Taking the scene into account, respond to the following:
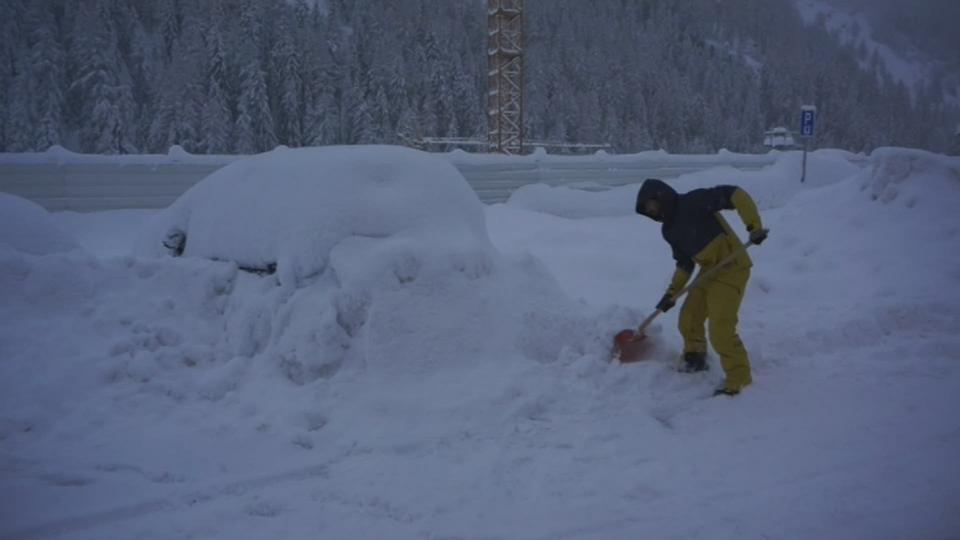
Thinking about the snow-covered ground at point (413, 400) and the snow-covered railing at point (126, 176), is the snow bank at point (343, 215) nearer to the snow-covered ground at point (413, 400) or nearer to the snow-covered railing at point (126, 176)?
the snow-covered ground at point (413, 400)

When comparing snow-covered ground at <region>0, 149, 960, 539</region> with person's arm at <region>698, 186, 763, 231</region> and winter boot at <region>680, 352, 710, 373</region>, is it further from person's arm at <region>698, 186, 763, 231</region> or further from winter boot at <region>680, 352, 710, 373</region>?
person's arm at <region>698, 186, 763, 231</region>

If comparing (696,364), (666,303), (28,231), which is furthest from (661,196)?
(28,231)

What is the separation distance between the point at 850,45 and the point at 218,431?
8679cm

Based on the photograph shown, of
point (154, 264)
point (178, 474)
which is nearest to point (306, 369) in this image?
point (178, 474)

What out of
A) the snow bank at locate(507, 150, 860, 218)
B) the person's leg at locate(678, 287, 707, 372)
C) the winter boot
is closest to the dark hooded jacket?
the person's leg at locate(678, 287, 707, 372)

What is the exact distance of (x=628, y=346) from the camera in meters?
4.34

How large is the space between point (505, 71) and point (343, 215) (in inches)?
881

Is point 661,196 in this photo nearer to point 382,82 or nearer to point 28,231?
point 28,231

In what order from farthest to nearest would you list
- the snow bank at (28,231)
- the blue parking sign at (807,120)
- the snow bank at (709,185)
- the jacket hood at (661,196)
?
the blue parking sign at (807,120) < the snow bank at (709,185) < the snow bank at (28,231) < the jacket hood at (661,196)

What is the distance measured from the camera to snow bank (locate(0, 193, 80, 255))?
531 centimetres

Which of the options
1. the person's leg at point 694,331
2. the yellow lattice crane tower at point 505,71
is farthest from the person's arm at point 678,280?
the yellow lattice crane tower at point 505,71

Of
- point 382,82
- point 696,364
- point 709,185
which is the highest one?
point 382,82

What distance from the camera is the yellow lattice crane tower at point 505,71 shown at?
80.4 feet

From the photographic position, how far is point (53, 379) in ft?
12.4
